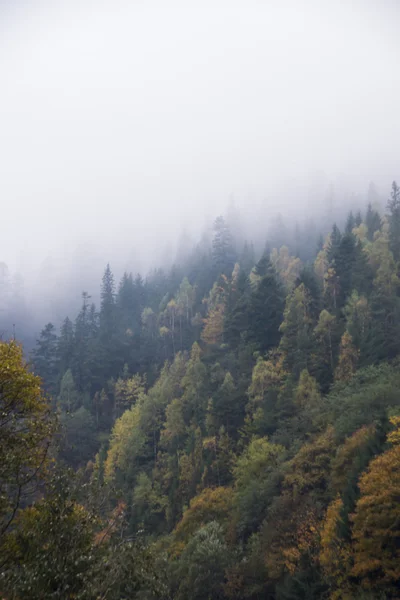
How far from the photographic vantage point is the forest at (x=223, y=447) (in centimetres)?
1288

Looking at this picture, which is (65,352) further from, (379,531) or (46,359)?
(379,531)

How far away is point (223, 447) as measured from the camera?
49156 millimetres

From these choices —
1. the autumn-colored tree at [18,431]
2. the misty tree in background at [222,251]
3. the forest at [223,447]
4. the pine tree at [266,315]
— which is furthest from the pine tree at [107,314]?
the autumn-colored tree at [18,431]

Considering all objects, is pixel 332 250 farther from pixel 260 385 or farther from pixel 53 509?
pixel 53 509

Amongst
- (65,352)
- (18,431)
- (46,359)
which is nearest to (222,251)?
(65,352)

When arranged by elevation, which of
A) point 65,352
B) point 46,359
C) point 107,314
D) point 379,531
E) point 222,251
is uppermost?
point 222,251

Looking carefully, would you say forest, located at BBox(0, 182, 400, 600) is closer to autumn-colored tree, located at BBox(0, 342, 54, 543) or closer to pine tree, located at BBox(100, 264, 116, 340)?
autumn-colored tree, located at BBox(0, 342, 54, 543)

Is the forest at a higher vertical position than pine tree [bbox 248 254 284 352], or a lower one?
lower

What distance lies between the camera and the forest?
1288 centimetres

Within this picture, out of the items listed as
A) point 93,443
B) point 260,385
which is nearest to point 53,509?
point 260,385

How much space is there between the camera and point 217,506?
132 ft

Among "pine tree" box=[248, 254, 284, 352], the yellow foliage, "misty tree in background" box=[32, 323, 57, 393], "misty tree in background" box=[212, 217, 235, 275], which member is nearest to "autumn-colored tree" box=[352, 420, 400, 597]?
the yellow foliage

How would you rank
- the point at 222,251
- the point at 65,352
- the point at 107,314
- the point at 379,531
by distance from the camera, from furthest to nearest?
the point at 107,314, the point at 222,251, the point at 65,352, the point at 379,531

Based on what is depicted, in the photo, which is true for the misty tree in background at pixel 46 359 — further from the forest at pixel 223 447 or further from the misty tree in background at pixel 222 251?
the misty tree in background at pixel 222 251
